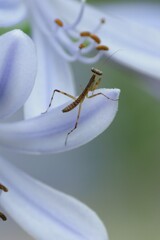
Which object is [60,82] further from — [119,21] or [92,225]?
[92,225]

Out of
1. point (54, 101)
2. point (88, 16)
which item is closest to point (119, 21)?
point (88, 16)

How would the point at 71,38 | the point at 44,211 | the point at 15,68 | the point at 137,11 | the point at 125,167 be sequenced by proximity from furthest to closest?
the point at 125,167 → the point at 137,11 → the point at 71,38 → the point at 44,211 → the point at 15,68

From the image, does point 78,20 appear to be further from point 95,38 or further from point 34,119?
point 34,119

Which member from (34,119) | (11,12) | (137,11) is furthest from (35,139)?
(137,11)

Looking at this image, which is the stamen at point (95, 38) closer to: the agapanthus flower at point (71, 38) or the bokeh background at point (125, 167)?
the agapanthus flower at point (71, 38)

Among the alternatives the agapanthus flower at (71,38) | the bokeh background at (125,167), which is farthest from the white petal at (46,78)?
the bokeh background at (125,167)

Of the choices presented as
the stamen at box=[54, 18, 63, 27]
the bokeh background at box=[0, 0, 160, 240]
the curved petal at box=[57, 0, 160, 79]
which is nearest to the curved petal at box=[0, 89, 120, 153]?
the curved petal at box=[57, 0, 160, 79]
